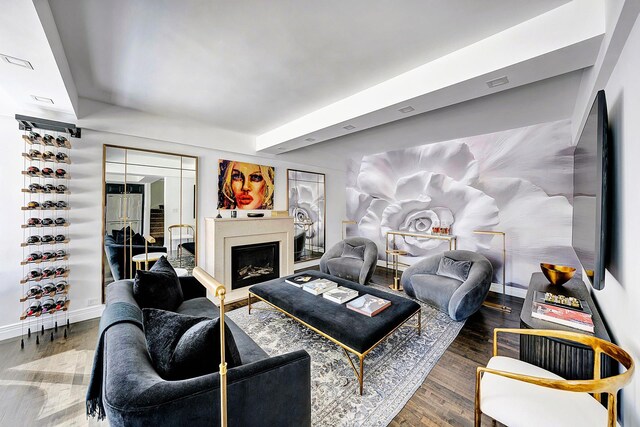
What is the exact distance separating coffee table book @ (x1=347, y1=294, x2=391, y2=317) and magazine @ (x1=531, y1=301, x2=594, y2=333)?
1148 mm

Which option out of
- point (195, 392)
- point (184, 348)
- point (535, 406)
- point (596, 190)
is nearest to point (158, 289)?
point (184, 348)

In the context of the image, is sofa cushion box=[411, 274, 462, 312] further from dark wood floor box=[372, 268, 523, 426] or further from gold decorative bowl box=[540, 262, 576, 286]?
gold decorative bowl box=[540, 262, 576, 286]

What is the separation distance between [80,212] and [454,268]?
4961 millimetres

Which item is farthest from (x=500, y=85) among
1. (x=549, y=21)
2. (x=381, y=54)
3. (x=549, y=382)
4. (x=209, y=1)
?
(x=209, y=1)

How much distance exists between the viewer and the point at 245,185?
14.6 ft

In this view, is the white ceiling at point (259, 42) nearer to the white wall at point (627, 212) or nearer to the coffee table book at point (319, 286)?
the white wall at point (627, 212)

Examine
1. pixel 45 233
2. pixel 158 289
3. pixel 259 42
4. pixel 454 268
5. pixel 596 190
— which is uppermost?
pixel 259 42

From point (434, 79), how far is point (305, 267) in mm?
4404

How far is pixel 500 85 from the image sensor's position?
2.11m

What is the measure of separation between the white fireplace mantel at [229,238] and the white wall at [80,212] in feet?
0.95

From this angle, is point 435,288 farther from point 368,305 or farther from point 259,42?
point 259,42

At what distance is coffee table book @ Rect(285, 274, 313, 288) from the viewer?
306cm

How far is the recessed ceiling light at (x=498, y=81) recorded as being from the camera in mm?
1999

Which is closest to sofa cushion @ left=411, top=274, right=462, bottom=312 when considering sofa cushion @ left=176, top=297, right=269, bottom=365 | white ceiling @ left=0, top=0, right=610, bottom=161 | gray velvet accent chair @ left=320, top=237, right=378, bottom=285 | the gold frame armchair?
gray velvet accent chair @ left=320, top=237, right=378, bottom=285
